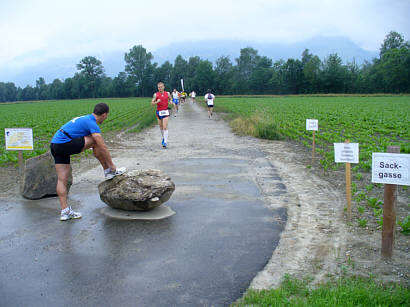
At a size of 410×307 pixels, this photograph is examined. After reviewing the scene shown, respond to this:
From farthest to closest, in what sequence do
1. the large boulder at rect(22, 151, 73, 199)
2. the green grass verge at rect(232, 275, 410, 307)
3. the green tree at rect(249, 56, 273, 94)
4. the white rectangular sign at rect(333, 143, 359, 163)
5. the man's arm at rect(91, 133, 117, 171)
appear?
the green tree at rect(249, 56, 273, 94) → the large boulder at rect(22, 151, 73, 199) → the man's arm at rect(91, 133, 117, 171) → the white rectangular sign at rect(333, 143, 359, 163) → the green grass verge at rect(232, 275, 410, 307)

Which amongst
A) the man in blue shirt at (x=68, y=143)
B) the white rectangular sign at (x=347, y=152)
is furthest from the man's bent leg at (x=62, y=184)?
the white rectangular sign at (x=347, y=152)

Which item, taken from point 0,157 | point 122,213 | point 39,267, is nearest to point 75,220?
point 122,213

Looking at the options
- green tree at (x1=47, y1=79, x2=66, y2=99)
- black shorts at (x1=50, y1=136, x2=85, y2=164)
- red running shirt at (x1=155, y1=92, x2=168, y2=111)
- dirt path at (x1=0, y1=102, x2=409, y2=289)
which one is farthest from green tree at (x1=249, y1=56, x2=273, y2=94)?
black shorts at (x1=50, y1=136, x2=85, y2=164)

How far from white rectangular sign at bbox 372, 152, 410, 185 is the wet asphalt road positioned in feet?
4.97

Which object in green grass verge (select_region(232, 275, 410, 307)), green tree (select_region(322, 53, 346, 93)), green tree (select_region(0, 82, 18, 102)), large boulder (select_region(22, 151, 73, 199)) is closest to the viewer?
green grass verge (select_region(232, 275, 410, 307))

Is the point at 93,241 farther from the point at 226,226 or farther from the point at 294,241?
the point at 294,241

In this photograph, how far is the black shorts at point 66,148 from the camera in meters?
5.57

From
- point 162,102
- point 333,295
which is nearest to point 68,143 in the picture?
point 333,295

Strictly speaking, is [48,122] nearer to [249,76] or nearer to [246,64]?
[249,76]

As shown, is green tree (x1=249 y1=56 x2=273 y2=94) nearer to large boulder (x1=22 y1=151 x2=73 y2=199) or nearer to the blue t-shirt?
large boulder (x1=22 y1=151 x2=73 y2=199)

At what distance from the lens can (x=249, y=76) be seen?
119 meters

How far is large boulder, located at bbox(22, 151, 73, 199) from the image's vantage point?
675 centimetres

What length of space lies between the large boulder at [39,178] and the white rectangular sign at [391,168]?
17.1 feet

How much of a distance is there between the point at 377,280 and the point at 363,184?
164 inches
